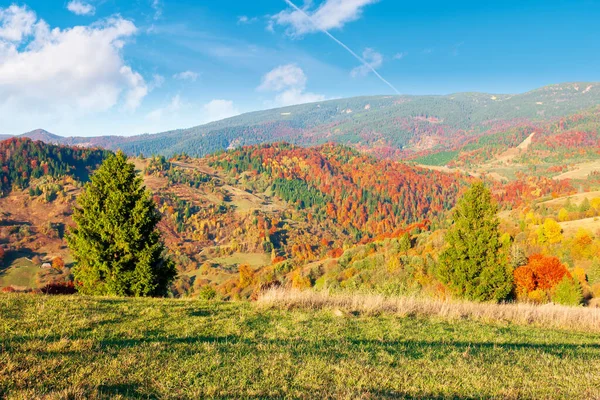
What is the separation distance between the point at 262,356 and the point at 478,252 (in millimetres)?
26585

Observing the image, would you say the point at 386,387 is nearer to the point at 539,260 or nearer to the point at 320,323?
the point at 320,323

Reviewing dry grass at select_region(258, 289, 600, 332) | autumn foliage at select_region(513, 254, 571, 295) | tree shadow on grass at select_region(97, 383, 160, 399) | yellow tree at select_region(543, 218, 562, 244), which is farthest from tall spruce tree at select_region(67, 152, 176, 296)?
yellow tree at select_region(543, 218, 562, 244)

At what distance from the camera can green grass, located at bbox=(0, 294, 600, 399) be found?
15.2ft

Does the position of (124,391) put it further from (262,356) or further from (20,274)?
(20,274)

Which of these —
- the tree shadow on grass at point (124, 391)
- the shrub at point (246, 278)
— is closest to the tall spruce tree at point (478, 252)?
the tree shadow on grass at point (124, 391)

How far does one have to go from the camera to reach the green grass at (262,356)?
4.62 metres

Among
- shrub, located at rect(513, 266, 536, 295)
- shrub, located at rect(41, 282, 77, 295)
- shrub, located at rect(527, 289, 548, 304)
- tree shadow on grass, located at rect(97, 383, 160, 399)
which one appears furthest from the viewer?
shrub, located at rect(513, 266, 536, 295)

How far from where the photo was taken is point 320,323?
8430mm

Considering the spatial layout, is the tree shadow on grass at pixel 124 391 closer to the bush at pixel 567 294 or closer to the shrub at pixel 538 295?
the bush at pixel 567 294

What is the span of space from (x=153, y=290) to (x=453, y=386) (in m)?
18.2

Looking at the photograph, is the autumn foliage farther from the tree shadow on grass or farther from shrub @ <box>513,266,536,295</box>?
the tree shadow on grass

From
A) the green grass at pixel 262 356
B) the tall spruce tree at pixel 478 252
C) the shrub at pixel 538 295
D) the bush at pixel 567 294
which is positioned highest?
the green grass at pixel 262 356

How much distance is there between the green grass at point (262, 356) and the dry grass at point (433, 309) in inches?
55.8

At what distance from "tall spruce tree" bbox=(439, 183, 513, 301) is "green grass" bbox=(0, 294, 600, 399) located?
65.4 feet
